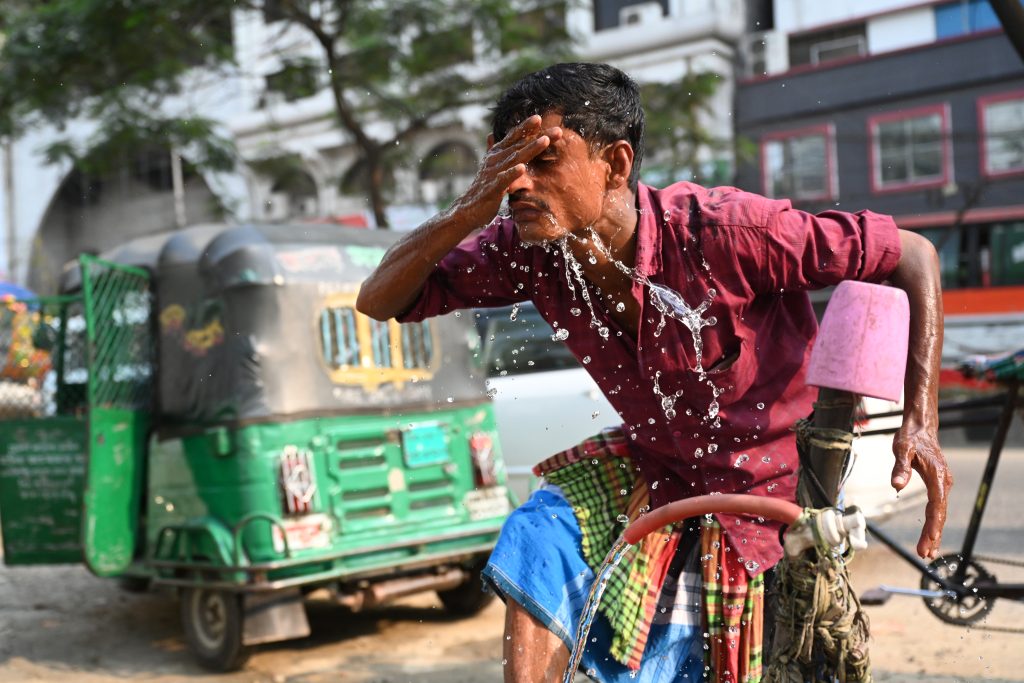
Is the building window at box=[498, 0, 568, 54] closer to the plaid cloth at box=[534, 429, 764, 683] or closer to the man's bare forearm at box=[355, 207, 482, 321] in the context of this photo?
the man's bare forearm at box=[355, 207, 482, 321]

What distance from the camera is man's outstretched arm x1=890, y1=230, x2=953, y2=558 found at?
1.79 metres

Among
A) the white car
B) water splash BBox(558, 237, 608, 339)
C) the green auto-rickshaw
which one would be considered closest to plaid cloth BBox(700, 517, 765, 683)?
water splash BBox(558, 237, 608, 339)

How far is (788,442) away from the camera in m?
2.11

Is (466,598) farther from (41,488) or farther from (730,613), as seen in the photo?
(730,613)

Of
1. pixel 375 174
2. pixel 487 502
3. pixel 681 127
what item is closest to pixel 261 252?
pixel 487 502

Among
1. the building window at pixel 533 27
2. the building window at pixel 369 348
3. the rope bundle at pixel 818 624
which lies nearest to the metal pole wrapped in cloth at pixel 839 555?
the rope bundle at pixel 818 624

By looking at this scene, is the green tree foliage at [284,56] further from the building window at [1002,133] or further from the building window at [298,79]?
the building window at [1002,133]

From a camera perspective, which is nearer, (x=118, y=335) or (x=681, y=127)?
(x=118, y=335)

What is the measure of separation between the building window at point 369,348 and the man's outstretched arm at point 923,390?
11.4ft

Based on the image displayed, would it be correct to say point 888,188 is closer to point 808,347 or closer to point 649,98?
point 649,98

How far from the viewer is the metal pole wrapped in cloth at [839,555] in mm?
1746

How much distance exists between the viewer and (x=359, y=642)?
17.9 feet

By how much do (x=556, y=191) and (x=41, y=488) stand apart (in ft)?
14.6

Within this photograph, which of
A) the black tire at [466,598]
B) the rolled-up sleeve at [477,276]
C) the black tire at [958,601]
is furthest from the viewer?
the black tire at [466,598]
